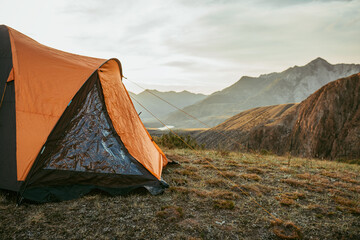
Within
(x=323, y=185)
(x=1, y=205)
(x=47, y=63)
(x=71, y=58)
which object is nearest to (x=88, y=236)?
(x=1, y=205)

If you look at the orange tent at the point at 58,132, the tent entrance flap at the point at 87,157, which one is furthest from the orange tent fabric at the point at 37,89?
the tent entrance flap at the point at 87,157

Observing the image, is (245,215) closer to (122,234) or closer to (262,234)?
(262,234)

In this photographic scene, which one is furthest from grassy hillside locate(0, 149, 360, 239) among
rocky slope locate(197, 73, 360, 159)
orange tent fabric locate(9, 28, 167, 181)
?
rocky slope locate(197, 73, 360, 159)

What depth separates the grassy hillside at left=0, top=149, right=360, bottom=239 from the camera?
10.8ft

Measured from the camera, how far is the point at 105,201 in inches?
166

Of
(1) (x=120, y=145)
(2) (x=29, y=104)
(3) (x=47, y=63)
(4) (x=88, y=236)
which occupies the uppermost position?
(3) (x=47, y=63)

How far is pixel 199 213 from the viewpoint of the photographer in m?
3.94

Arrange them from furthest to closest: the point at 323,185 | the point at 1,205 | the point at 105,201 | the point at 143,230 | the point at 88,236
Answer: the point at 323,185 → the point at 105,201 → the point at 1,205 → the point at 143,230 → the point at 88,236

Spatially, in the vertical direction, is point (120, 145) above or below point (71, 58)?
below

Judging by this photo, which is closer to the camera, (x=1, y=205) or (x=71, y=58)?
(x=1, y=205)

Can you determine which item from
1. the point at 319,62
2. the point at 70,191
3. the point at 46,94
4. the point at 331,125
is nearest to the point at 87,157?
the point at 70,191

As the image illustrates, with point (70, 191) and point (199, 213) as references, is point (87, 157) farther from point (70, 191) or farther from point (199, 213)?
point (199, 213)

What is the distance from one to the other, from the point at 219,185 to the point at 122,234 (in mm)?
2907

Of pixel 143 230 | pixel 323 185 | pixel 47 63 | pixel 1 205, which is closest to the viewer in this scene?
pixel 143 230
